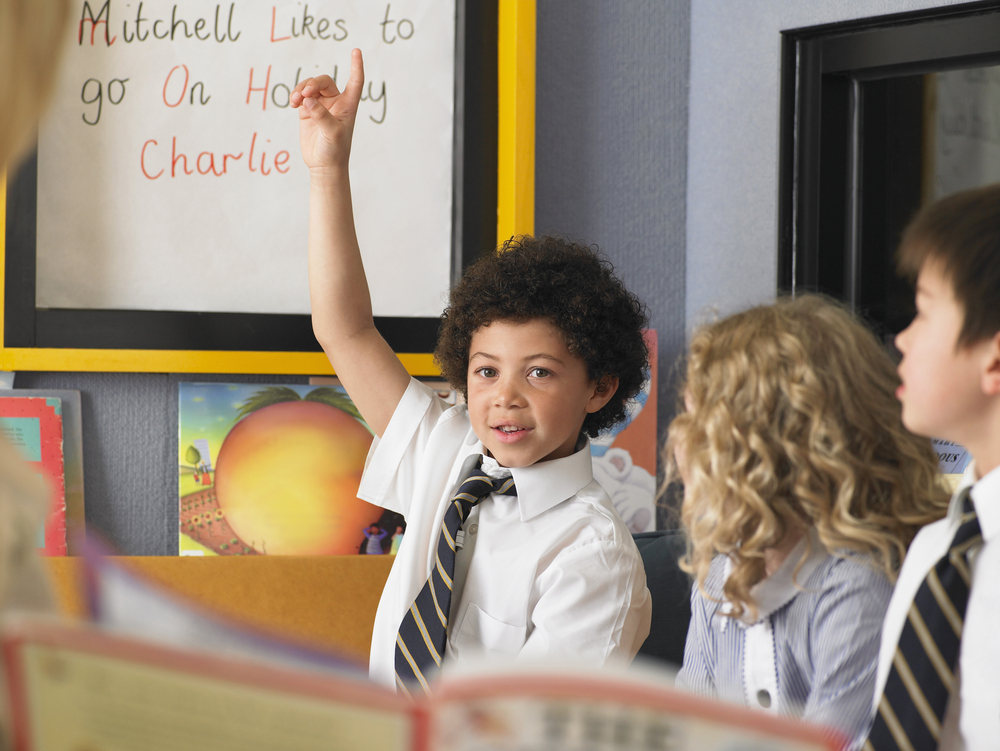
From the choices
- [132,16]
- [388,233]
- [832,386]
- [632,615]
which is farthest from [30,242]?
[832,386]

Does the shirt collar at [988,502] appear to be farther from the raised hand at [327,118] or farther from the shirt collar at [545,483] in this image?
the raised hand at [327,118]

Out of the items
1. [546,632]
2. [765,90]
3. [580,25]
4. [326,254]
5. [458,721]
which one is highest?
[580,25]

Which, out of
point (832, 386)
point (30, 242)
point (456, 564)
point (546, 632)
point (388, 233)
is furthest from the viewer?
point (388, 233)

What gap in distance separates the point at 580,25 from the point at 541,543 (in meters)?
0.81

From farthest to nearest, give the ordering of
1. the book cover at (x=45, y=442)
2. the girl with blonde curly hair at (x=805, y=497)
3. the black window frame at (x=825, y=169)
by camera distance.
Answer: the black window frame at (x=825, y=169) → the book cover at (x=45, y=442) → the girl with blonde curly hair at (x=805, y=497)

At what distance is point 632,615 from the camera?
935mm

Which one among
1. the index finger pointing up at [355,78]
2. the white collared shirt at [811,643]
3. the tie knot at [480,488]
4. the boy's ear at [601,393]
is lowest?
the white collared shirt at [811,643]

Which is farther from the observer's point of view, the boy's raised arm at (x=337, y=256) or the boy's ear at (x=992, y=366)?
the boy's raised arm at (x=337, y=256)

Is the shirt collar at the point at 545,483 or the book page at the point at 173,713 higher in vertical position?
the book page at the point at 173,713

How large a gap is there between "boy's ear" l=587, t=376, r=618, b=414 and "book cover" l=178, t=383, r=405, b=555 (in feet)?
1.13

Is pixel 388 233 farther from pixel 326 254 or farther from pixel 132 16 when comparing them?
pixel 132 16

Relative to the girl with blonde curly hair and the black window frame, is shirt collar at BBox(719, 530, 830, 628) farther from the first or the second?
the black window frame

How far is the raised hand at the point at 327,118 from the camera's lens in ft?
3.36

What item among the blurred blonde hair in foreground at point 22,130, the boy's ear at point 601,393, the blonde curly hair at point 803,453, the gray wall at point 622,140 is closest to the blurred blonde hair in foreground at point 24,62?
the blurred blonde hair in foreground at point 22,130
